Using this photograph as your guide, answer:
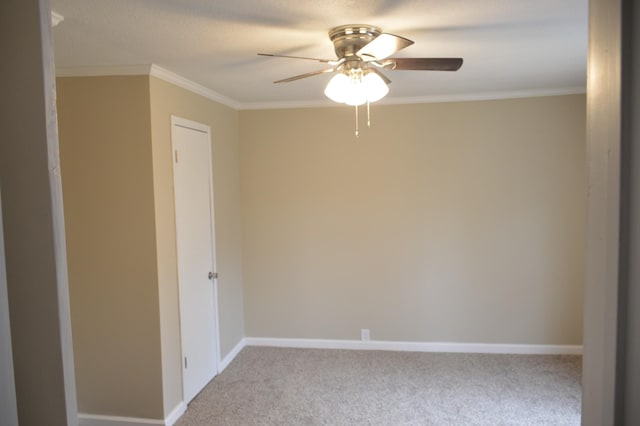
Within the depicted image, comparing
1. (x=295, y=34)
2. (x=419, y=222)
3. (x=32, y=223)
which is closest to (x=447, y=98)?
(x=419, y=222)

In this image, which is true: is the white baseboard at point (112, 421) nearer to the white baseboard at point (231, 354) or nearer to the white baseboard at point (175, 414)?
the white baseboard at point (175, 414)

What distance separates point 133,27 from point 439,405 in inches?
124

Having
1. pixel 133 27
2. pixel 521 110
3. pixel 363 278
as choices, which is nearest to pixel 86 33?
pixel 133 27

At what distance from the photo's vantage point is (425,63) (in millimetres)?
1989

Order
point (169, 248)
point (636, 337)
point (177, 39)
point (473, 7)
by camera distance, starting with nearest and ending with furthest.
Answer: point (636, 337) → point (473, 7) → point (177, 39) → point (169, 248)

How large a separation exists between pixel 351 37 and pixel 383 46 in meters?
0.25

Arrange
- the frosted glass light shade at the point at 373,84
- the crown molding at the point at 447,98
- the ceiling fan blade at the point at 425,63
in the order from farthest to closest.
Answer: the crown molding at the point at 447,98, the frosted glass light shade at the point at 373,84, the ceiling fan blade at the point at 425,63

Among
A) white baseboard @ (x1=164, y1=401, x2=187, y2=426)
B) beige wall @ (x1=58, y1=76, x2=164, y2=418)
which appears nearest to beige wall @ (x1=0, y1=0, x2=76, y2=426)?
beige wall @ (x1=58, y1=76, x2=164, y2=418)

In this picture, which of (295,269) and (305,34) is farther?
(295,269)

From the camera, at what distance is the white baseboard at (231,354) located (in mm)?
3813

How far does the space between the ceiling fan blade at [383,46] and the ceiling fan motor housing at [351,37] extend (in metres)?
0.07

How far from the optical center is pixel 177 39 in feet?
7.18

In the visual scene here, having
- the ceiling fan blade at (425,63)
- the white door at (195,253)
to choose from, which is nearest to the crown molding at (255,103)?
the white door at (195,253)

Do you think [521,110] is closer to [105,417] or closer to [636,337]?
[636,337]
